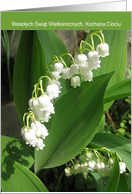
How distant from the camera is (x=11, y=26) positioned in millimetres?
780

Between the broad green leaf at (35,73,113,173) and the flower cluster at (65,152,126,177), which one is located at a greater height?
the broad green leaf at (35,73,113,173)

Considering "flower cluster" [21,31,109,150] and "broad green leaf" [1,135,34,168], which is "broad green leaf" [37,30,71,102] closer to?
"flower cluster" [21,31,109,150]

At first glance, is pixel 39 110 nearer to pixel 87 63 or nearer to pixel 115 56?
pixel 87 63

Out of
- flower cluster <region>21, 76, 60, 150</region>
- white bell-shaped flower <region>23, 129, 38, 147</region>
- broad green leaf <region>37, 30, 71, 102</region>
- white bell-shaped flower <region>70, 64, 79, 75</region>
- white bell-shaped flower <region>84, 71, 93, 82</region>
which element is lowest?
white bell-shaped flower <region>23, 129, 38, 147</region>

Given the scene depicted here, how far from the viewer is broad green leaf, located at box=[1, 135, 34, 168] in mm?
962

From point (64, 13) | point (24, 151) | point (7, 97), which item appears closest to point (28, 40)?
point (64, 13)

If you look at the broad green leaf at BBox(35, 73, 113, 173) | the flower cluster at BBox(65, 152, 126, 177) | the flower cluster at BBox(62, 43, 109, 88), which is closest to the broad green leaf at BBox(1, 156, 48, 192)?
the broad green leaf at BBox(35, 73, 113, 173)

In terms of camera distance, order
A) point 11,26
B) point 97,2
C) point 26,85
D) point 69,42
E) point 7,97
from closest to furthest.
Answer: point 97,2
point 11,26
point 26,85
point 7,97
point 69,42

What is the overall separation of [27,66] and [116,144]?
0.65 meters

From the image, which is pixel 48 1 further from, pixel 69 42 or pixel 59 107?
pixel 69 42

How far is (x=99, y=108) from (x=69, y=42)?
1309 millimetres

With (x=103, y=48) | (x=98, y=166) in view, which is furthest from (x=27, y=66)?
(x=98, y=166)

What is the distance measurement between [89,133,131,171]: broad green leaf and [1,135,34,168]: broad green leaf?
36cm

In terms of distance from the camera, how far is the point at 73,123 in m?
0.79
